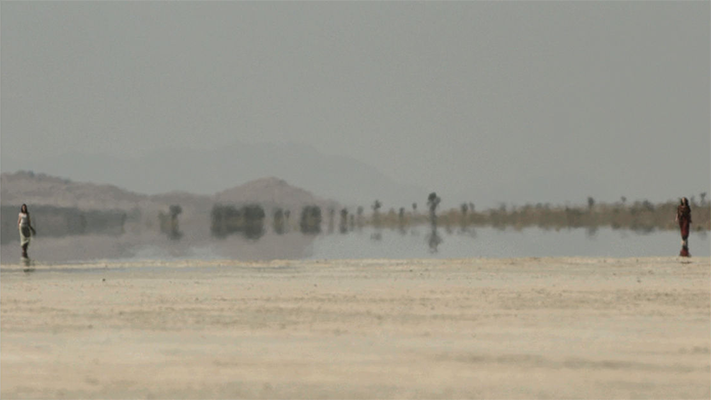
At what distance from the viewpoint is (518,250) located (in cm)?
4625

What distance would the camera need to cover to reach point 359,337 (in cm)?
1552

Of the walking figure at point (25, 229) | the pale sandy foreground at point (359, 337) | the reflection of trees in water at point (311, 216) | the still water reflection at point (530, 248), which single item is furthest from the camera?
the reflection of trees in water at point (311, 216)

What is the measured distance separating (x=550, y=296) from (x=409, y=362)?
8.48 metres

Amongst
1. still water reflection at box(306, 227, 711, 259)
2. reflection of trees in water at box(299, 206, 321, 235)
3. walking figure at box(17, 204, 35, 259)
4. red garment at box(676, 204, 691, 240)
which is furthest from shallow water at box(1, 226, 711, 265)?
reflection of trees in water at box(299, 206, 321, 235)

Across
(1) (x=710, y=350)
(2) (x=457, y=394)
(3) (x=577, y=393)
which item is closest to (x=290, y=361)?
(2) (x=457, y=394)

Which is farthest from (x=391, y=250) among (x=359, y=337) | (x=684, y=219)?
(x=359, y=337)

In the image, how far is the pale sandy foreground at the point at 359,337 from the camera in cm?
1206

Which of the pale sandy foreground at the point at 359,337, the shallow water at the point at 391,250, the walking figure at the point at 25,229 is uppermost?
the walking figure at the point at 25,229

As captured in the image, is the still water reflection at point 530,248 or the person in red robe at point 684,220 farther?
the still water reflection at point 530,248

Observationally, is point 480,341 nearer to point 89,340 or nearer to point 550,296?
point 89,340

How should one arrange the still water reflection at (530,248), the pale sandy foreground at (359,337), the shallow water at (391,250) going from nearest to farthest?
1. the pale sandy foreground at (359,337)
2. the shallow water at (391,250)
3. the still water reflection at (530,248)

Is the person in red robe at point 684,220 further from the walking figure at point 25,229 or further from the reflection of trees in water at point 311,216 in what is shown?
the reflection of trees in water at point 311,216

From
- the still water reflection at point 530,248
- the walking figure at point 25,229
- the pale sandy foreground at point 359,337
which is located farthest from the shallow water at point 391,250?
the pale sandy foreground at point 359,337

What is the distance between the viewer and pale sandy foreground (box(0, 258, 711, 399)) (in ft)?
39.6
